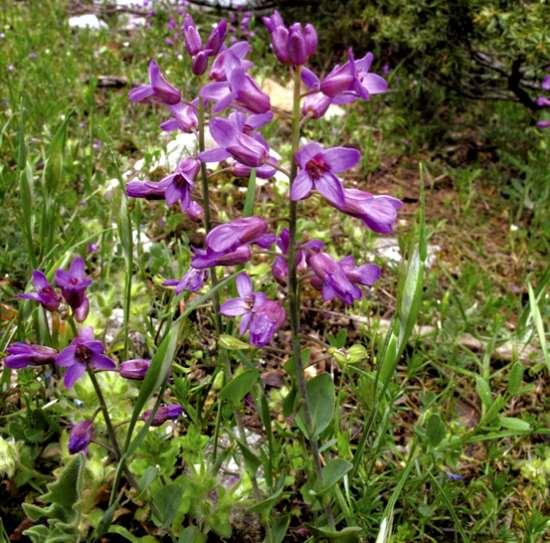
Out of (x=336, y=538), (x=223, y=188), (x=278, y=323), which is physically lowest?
(x=223, y=188)

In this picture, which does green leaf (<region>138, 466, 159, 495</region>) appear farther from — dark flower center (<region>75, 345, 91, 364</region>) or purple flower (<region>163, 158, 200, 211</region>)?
purple flower (<region>163, 158, 200, 211</region>)

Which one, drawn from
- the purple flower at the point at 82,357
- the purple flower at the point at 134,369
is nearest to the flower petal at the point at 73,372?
the purple flower at the point at 82,357

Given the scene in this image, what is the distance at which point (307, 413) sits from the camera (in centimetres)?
154

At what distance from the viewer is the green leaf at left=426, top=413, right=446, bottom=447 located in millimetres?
1891

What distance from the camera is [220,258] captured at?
4.75 feet

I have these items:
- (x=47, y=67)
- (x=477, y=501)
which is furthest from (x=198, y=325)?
(x=47, y=67)

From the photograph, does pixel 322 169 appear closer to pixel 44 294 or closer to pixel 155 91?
pixel 155 91

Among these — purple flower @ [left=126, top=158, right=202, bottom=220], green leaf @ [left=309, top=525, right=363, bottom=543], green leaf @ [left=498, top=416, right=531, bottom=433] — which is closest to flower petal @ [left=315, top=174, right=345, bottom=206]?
purple flower @ [left=126, top=158, right=202, bottom=220]

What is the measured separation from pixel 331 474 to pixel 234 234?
63 centimetres

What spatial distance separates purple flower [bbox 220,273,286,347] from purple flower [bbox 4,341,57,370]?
16.9 inches

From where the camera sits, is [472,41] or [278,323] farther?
[472,41]

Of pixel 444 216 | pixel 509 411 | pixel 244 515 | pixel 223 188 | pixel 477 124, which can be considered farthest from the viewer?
pixel 477 124

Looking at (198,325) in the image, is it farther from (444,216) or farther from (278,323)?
(444,216)

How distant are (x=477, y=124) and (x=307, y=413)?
13.1ft
